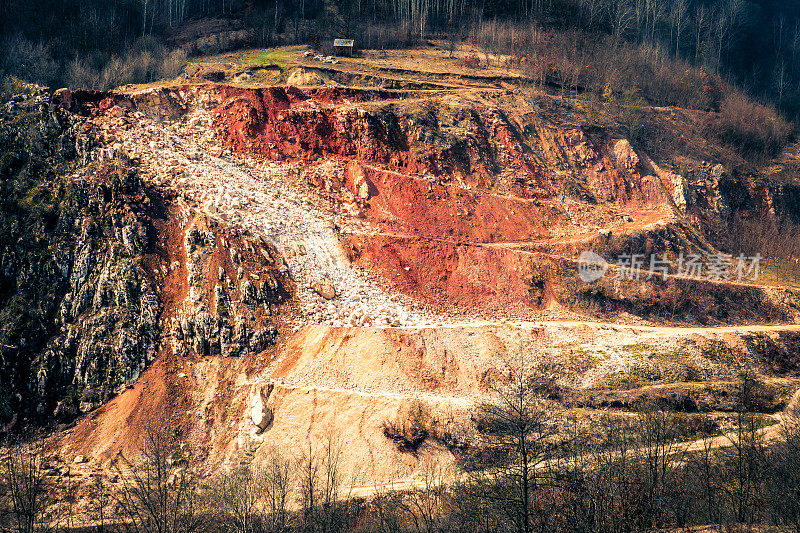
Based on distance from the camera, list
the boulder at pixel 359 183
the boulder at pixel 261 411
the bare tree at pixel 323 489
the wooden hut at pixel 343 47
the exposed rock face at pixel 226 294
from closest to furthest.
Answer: the bare tree at pixel 323 489, the boulder at pixel 261 411, the exposed rock face at pixel 226 294, the boulder at pixel 359 183, the wooden hut at pixel 343 47

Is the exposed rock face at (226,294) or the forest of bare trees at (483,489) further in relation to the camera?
the exposed rock face at (226,294)

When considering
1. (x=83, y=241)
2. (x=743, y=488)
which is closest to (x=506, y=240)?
(x=743, y=488)

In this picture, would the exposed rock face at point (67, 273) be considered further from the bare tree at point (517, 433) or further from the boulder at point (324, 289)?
the bare tree at point (517, 433)

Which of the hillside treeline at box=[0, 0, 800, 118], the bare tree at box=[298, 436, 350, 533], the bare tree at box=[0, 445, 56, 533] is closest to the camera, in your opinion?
the bare tree at box=[0, 445, 56, 533]

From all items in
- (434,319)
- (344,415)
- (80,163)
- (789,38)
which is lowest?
(344,415)

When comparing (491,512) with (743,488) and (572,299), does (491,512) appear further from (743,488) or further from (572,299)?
(572,299)

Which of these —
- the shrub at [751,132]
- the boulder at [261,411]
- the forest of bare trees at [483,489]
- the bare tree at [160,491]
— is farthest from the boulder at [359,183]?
the shrub at [751,132]

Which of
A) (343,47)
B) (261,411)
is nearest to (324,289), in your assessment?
(261,411)

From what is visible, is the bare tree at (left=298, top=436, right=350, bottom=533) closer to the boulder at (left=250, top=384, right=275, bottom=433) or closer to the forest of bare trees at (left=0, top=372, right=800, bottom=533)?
the forest of bare trees at (left=0, top=372, right=800, bottom=533)

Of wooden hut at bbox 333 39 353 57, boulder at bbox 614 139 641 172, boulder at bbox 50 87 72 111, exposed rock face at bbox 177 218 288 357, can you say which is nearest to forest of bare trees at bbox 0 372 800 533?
exposed rock face at bbox 177 218 288 357

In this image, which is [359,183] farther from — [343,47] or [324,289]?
[343,47]

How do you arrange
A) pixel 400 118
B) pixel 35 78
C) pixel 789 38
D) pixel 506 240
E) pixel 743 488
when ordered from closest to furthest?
pixel 743 488
pixel 506 240
pixel 400 118
pixel 35 78
pixel 789 38
